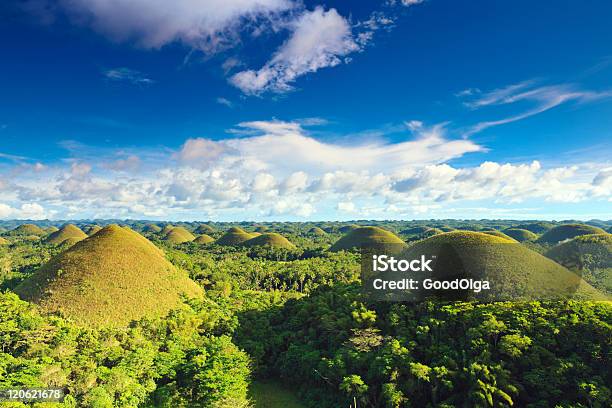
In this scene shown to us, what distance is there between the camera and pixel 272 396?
2494 centimetres

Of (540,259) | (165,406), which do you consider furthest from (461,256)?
(165,406)

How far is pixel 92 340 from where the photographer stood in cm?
2433

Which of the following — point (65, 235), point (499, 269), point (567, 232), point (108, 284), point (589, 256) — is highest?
point (567, 232)

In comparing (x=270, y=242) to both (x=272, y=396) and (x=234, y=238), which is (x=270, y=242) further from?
(x=272, y=396)

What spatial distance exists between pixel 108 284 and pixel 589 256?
2603 inches

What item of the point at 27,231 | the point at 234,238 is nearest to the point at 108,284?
the point at 234,238

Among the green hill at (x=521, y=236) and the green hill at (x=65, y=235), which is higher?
the green hill at (x=521, y=236)

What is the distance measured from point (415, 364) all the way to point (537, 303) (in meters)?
10.2

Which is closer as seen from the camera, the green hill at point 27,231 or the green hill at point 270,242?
the green hill at point 270,242

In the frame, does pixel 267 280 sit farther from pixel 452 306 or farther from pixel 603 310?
pixel 603 310

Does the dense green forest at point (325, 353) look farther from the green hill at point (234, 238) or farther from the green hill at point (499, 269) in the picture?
the green hill at point (234, 238)

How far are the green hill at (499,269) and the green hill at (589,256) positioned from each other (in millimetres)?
17795

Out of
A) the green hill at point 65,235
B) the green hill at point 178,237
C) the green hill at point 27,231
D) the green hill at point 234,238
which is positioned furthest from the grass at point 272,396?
the green hill at point 27,231

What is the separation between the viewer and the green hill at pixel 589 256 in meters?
48.0
